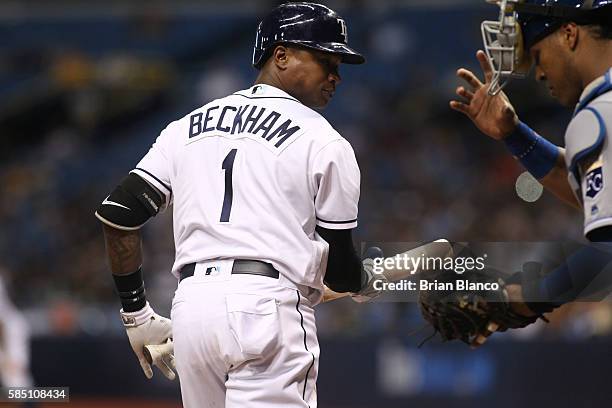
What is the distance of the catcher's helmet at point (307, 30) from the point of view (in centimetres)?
412

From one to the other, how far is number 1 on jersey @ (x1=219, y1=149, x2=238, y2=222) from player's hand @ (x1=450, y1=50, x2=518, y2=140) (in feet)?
3.51

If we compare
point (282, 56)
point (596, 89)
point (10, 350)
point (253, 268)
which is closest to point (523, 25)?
point (596, 89)

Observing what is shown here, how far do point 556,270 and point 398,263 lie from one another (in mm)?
750

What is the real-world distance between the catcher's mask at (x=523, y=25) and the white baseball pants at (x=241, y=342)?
4.23 feet

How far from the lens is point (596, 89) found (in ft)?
11.3

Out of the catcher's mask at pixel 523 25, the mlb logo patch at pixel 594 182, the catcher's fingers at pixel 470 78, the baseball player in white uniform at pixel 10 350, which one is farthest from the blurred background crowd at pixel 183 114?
the mlb logo patch at pixel 594 182

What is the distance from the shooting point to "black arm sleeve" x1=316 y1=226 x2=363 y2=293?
3.91m

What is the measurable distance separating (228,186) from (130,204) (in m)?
0.47

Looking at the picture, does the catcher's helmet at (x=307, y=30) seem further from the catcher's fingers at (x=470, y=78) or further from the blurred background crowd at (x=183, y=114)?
the blurred background crowd at (x=183, y=114)

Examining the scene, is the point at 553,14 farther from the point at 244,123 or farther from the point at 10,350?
the point at 10,350

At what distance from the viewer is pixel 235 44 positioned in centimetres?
1514

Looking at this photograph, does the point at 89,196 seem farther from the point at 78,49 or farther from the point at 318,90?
the point at 318,90

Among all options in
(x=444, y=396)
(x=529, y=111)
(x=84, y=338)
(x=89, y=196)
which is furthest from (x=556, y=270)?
(x=89, y=196)

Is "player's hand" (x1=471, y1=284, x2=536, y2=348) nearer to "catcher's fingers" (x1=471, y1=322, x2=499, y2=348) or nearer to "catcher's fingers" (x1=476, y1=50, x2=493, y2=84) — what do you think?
"catcher's fingers" (x1=471, y1=322, x2=499, y2=348)
